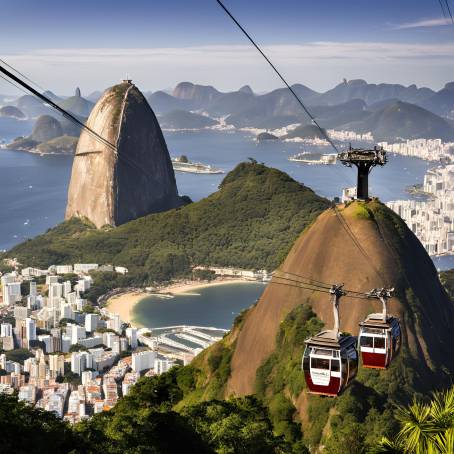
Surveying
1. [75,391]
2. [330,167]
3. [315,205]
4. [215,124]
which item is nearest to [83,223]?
[315,205]

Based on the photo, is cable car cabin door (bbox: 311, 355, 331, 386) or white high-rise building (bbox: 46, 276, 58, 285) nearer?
cable car cabin door (bbox: 311, 355, 331, 386)

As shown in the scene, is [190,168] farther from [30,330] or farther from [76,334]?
[76,334]

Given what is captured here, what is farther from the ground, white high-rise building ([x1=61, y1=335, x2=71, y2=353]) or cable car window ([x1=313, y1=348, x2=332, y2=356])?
cable car window ([x1=313, y1=348, x2=332, y2=356])

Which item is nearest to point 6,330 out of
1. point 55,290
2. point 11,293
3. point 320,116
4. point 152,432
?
point 11,293

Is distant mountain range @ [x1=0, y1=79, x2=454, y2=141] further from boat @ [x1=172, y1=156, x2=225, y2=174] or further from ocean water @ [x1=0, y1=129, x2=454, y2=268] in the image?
boat @ [x1=172, y1=156, x2=225, y2=174]

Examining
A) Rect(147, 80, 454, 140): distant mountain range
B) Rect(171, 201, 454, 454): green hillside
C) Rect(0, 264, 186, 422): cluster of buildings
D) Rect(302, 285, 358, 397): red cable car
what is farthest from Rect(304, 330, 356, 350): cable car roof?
Rect(147, 80, 454, 140): distant mountain range

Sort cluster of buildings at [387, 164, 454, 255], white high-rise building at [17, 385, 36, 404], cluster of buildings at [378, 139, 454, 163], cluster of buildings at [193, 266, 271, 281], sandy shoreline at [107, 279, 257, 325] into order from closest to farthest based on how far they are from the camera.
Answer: white high-rise building at [17, 385, 36, 404], sandy shoreline at [107, 279, 257, 325], cluster of buildings at [193, 266, 271, 281], cluster of buildings at [387, 164, 454, 255], cluster of buildings at [378, 139, 454, 163]
